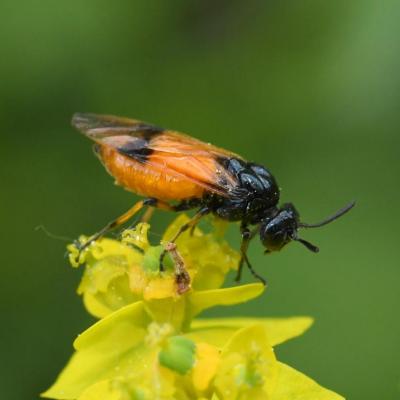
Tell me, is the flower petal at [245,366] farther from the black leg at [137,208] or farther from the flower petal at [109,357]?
the black leg at [137,208]

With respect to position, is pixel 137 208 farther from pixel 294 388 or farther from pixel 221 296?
pixel 294 388

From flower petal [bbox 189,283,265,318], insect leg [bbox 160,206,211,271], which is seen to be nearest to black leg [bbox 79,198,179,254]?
insect leg [bbox 160,206,211,271]

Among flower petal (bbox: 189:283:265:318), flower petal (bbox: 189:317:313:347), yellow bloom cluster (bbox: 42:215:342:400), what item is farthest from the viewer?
flower petal (bbox: 189:317:313:347)

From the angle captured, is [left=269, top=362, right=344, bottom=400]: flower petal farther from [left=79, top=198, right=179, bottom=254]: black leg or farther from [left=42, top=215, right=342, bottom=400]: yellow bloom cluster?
[left=79, top=198, right=179, bottom=254]: black leg

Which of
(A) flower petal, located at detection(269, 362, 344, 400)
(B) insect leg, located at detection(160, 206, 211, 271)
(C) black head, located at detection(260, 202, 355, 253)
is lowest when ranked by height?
(A) flower petal, located at detection(269, 362, 344, 400)

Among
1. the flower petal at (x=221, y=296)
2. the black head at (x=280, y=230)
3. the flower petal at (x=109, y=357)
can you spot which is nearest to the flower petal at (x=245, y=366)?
the flower petal at (x=221, y=296)

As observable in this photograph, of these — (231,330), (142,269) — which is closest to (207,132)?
(231,330)

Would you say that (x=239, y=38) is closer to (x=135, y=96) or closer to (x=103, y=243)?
(x=135, y=96)
